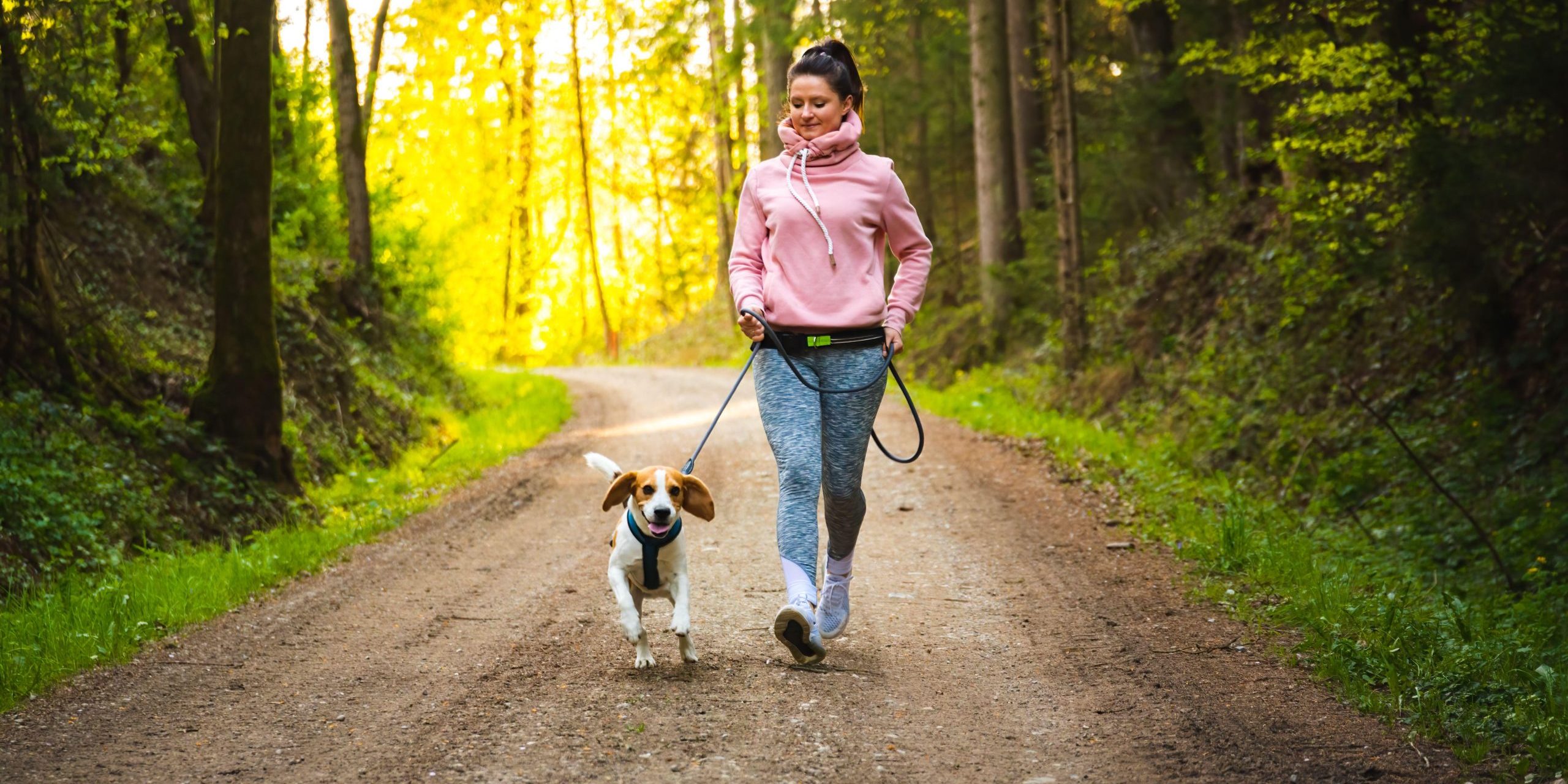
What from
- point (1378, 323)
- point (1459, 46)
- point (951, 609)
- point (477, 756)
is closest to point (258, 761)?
point (477, 756)

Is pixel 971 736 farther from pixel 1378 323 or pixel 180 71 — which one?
pixel 180 71

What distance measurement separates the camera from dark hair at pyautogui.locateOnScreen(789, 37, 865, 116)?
4816mm

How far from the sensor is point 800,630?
15.6ft

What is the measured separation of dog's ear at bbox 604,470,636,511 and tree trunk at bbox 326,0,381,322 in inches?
530

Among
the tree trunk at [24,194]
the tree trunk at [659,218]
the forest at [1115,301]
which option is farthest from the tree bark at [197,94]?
the tree trunk at [659,218]

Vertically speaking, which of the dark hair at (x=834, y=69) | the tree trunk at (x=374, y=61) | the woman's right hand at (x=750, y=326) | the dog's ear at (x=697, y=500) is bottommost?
the dog's ear at (x=697, y=500)

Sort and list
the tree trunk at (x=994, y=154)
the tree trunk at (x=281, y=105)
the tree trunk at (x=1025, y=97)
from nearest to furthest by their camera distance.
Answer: the tree trunk at (x=281, y=105), the tree trunk at (x=1025, y=97), the tree trunk at (x=994, y=154)

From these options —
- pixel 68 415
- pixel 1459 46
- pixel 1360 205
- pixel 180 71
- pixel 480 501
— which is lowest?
pixel 480 501

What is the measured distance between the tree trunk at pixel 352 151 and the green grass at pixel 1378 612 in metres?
11.7

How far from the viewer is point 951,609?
6.20m

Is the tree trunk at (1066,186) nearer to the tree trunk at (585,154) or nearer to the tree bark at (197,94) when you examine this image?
the tree bark at (197,94)

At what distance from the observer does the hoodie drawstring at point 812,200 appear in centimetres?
476

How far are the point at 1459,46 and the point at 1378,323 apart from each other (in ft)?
9.37

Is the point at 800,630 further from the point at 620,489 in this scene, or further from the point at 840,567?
the point at 620,489
